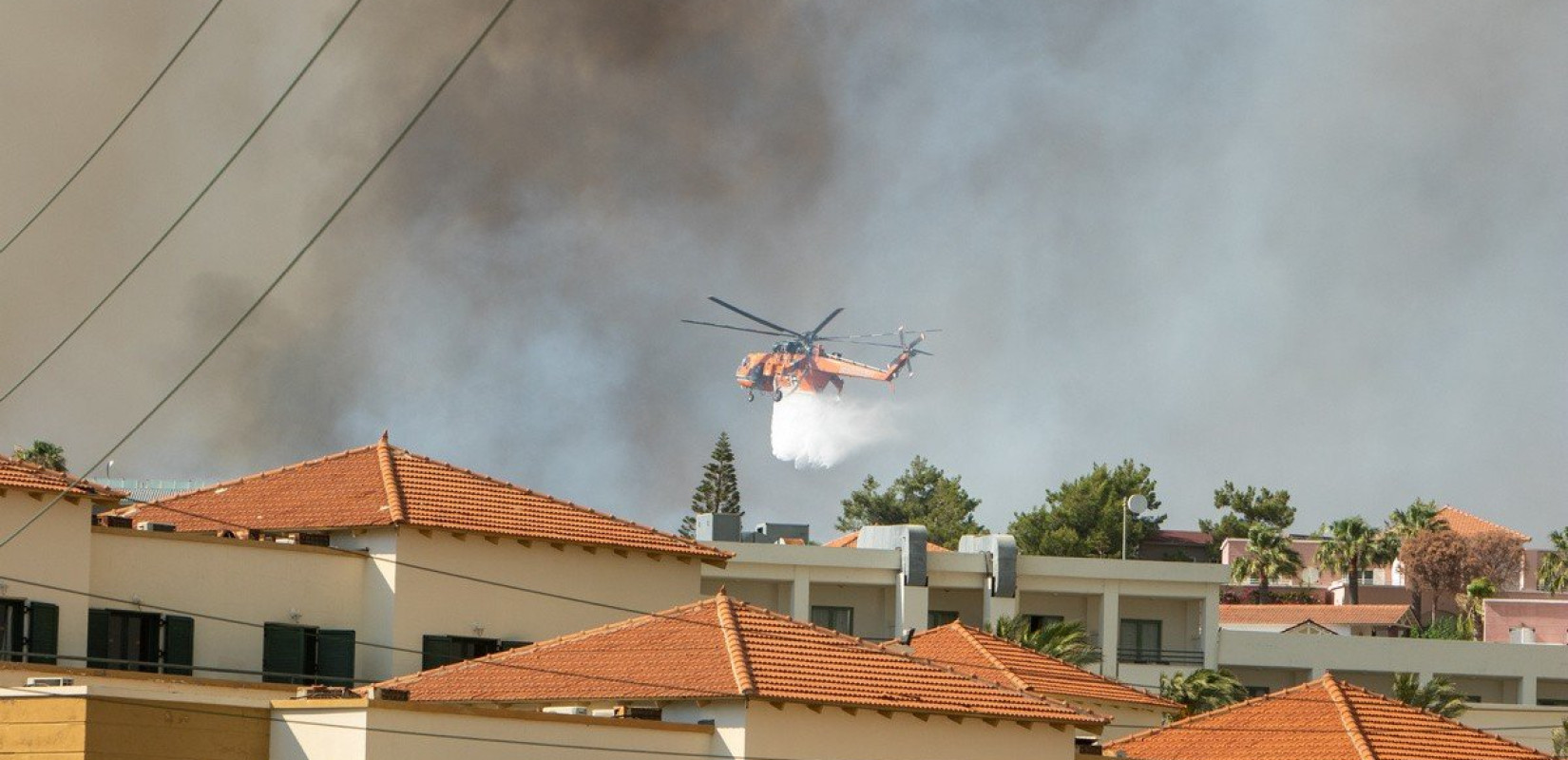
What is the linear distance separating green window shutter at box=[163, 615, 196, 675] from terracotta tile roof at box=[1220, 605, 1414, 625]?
83.6 m

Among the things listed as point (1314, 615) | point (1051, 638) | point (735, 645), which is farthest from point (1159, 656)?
point (735, 645)

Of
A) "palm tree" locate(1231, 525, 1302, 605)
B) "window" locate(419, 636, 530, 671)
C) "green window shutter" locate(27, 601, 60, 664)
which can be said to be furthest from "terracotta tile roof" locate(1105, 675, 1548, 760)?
"palm tree" locate(1231, 525, 1302, 605)

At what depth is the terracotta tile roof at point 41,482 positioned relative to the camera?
146 feet

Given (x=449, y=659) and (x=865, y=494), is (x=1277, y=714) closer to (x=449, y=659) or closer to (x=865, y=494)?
(x=449, y=659)

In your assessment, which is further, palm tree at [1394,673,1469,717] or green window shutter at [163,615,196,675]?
palm tree at [1394,673,1469,717]

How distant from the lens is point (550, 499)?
55781 millimetres

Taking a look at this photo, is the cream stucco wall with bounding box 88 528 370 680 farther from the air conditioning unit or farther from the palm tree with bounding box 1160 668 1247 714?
the palm tree with bounding box 1160 668 1247 714

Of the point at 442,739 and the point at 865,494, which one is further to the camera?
the point at 865,494

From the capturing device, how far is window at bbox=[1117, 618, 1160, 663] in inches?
3700

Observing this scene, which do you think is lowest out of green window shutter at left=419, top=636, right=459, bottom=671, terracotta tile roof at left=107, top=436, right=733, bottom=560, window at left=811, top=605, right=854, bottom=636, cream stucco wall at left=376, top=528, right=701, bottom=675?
window at left=811, top=605, right=854, bottom=636

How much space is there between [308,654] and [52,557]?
22.8ft

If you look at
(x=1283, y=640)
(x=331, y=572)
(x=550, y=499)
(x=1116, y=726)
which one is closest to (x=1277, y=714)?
(x=1116, y=726)

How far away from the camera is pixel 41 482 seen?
44.9m

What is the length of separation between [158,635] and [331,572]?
4612mm
